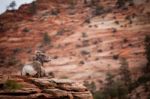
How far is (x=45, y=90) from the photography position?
597 inches

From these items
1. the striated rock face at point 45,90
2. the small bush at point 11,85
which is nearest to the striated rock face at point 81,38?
the striated rock face at point 45,90

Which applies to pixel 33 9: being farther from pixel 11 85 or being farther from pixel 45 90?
pixel 11 85

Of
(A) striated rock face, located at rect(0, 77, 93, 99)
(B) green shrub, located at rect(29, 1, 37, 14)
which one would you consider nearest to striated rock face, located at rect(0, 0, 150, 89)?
(B) green shrub, located at rect(29, 1, 37, 14)

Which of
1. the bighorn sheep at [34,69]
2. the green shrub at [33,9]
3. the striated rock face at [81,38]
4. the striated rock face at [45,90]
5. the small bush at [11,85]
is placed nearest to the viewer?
the striated rock face at [45,90]

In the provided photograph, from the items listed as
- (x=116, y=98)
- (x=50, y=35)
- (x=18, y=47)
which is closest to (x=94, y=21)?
(x=50, y=35)

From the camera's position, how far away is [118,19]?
81.8 metres

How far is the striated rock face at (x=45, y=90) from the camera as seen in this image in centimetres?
1459

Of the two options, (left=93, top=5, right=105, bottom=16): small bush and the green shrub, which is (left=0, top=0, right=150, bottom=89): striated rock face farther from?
the green shrub

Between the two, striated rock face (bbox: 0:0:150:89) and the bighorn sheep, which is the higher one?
the bighorn sheep

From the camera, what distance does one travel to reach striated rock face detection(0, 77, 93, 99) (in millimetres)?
14586

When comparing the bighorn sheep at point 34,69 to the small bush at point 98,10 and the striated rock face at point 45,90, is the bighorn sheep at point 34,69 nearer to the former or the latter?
the striated rock face at point 45,90

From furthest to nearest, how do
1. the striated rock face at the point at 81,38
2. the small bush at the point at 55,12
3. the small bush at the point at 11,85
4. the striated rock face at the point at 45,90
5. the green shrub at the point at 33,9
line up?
1. the green shrub at the point at 33,9
2. the small bush at the point at 55,12
3. the striated rock face at the point at 81,38
4. the small bush at the point at 11,85
5. the striated rock face at the point at 45,90

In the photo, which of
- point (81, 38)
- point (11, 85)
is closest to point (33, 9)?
point (81, 38)

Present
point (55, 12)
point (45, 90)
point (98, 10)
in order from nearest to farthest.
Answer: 1. point (45, 90)
2. point (98, 10)
3. point (55, 12)
